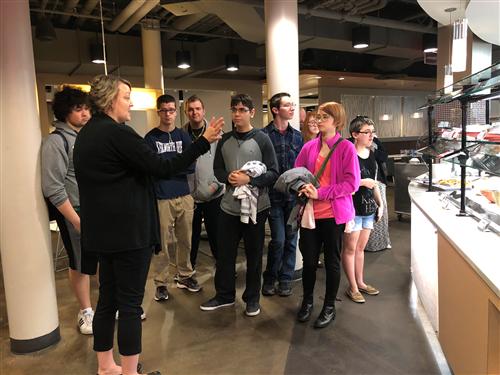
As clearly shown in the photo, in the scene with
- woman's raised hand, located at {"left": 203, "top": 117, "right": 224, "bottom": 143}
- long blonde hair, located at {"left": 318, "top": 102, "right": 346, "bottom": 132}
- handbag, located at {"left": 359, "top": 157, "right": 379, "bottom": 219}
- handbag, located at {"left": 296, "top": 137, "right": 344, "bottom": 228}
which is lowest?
handbag, located at {"left": 359, "top": 157, "right": 379, "bottom": 219}

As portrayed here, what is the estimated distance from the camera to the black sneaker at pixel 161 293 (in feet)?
10.7

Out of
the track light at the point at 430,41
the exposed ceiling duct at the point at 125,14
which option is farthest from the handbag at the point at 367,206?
the track light at the point at 430,41

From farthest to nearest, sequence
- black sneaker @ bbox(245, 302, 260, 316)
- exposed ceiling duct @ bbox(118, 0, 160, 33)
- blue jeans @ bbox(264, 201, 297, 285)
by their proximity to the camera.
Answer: exposed ceiling duct @ bbox(118, 0, 160, 33) → blue jeans @ bbox(264, 201, 297, 285) → black sneaker @ bbox(245, 302, 260, 316)

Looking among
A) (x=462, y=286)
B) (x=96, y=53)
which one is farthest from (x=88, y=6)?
(x=462, y=286)

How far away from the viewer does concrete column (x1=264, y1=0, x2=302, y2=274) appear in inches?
135

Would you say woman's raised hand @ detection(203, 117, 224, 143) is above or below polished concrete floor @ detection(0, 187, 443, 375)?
above

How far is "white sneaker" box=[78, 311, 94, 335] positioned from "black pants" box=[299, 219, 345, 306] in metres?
1.45

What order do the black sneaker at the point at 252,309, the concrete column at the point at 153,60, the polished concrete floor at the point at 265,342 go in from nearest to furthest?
the polished concrete floor at the point at 265,342 < the black sneaker at the point at 252,309 < the concrete column at the point at 153,60

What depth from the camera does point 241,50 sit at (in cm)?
886

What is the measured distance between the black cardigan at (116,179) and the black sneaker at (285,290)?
1586 mm

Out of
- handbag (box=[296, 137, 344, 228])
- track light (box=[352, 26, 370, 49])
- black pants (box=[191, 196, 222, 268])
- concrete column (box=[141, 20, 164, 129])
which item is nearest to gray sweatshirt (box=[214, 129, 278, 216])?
handbag (box=[296, 137, 344, 228])

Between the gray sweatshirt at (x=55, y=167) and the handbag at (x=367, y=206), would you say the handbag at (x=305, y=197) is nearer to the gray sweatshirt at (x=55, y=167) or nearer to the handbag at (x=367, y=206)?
the handbag at (x=367, y=206)

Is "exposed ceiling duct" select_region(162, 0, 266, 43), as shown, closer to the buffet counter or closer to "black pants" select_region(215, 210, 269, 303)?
"black pants" select_region(215, 210, 269, 303)

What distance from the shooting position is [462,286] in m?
1.77
